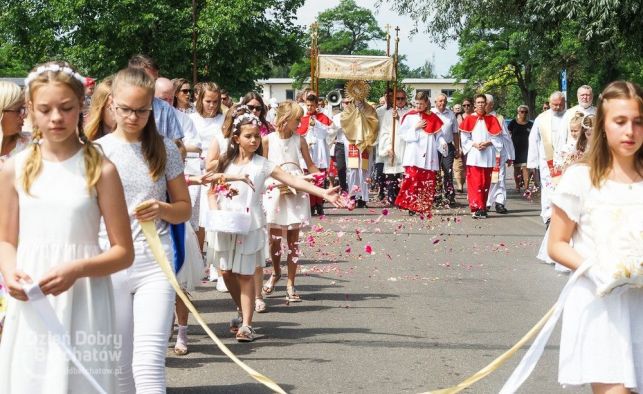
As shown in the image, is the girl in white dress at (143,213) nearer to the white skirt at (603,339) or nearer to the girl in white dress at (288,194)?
the white skirt at (603,339)

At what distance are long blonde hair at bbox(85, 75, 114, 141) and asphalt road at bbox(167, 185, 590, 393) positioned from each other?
67.5 inches

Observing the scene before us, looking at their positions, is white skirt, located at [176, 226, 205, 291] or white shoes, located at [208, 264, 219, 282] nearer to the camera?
white skirt, located at [176, 226, 205, 291]

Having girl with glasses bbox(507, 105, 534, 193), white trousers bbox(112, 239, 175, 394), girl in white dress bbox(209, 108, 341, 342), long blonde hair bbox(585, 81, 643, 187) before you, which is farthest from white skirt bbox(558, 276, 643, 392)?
girl with glasses bbox(507, 105, 534, 193)

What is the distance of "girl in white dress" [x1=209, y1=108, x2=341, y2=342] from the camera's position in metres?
9.03

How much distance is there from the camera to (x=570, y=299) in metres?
5.10

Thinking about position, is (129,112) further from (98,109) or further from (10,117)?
(10,117)

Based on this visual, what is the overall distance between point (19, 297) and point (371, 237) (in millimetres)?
12774

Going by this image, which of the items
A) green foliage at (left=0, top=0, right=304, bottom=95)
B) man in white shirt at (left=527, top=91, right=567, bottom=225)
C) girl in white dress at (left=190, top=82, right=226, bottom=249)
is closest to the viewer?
girl in white dress at (left=190, top=82, right=226, bottom=249)

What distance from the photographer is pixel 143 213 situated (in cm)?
575

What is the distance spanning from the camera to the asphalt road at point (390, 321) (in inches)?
304

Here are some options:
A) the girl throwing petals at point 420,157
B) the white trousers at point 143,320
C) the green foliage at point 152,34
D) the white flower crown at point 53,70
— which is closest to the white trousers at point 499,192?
the girl throwing petals at point 420,157

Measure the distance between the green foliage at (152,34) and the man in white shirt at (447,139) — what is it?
27597 mm

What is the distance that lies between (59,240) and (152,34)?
161 ft

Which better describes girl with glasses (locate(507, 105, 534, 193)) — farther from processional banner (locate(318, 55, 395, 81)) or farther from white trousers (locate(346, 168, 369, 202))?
white trousers (locate(346, 168, 369, 202))
